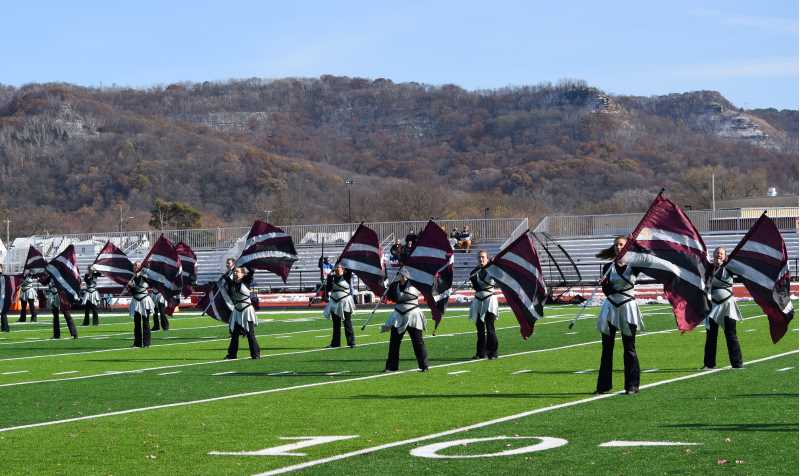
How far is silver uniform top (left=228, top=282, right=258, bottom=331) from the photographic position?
22.1 meters

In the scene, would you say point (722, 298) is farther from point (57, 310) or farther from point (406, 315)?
point (57, 310)

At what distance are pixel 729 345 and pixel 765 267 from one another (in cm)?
127

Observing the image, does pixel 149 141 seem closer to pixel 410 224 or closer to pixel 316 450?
pixel 410 224

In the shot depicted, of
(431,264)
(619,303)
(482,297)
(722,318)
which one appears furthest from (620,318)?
(482,297)

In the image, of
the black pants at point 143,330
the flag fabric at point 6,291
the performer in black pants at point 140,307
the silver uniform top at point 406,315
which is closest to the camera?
the silver uniform top at point 406,315

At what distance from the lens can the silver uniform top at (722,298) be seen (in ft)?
61.9

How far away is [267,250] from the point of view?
29156 mm

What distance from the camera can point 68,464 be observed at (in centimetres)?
1103

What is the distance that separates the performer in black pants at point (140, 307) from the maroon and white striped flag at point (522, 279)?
8.81 metres

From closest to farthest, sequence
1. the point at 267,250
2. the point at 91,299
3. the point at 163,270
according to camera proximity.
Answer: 1. the point at 267,250
2. the point at 163,270
3. the point at 91,299

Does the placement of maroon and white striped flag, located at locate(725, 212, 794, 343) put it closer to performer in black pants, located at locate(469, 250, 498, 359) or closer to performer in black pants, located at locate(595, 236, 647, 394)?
performer in black pants, located at locate(595, 236, 647, 394)

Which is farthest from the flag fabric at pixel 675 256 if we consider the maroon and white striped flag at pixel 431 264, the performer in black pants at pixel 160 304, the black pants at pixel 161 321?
the black pants at pixel 161 321

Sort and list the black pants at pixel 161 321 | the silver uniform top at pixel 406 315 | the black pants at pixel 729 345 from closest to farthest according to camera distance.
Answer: the black pants at pixel 729 345 → the silver uniform top at pixel 406 315 → the black pants at pixel 161 321

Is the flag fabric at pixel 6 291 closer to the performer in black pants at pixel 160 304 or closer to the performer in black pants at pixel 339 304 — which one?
the performer in black pants at pixel 160 304
